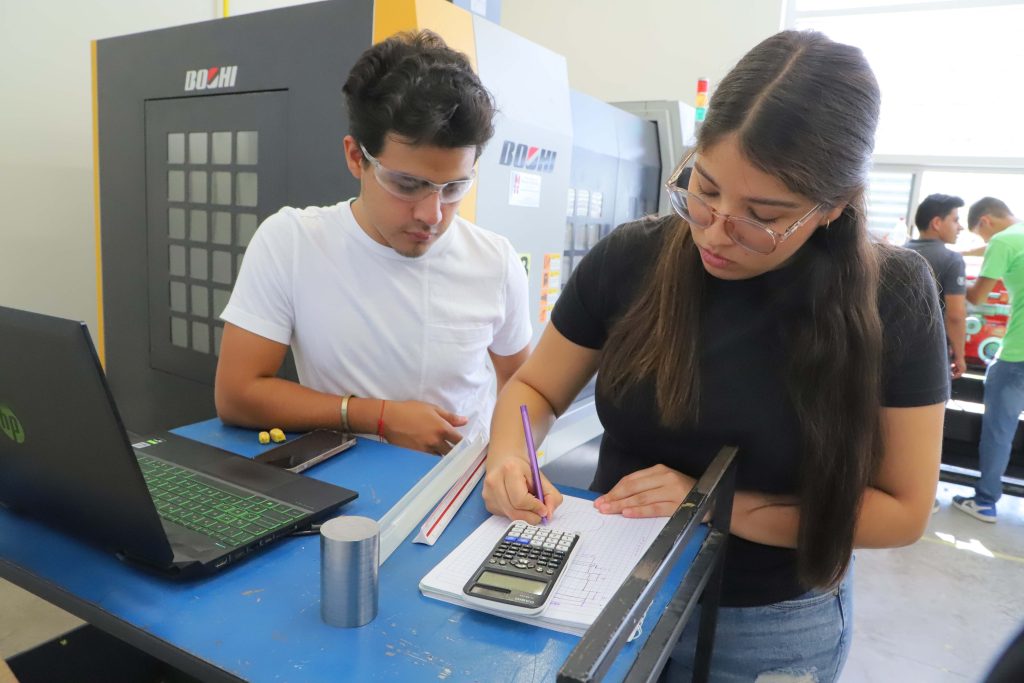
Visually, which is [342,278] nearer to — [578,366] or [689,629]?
[578,366]

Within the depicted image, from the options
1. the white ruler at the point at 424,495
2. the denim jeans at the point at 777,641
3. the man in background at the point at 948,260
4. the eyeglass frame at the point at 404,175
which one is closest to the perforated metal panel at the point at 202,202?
the eyeglass frame at the point at 404,175

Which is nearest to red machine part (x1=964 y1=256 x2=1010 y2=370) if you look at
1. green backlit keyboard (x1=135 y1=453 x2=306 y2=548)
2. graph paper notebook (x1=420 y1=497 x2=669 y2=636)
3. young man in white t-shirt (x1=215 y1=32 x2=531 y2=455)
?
young man in white t-shirt (x1=215 y1=32 x2=531 y2=455)

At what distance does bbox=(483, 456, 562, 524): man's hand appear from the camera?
88cm

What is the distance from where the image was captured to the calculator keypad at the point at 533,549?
743 millimetres

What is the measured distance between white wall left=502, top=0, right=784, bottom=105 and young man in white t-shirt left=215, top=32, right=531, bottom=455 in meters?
4.01

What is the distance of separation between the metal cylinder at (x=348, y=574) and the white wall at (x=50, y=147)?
2422 mm

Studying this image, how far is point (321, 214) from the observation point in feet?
4.37

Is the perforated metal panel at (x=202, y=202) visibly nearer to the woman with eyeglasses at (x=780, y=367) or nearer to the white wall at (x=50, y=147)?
the white wall at (x=50, y=147)

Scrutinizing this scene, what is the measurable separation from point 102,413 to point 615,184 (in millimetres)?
2480

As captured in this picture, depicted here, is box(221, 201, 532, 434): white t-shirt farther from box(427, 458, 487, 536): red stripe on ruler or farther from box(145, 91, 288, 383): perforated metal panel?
box(145, 91, 288, 383): perforated metal panel

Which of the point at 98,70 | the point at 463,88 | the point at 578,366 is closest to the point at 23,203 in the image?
the point at 98,70

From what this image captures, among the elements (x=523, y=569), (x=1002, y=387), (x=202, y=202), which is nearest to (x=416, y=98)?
(x=523, y=569)

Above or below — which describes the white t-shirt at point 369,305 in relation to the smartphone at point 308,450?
above

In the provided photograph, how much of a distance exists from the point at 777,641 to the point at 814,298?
472 millimetres
